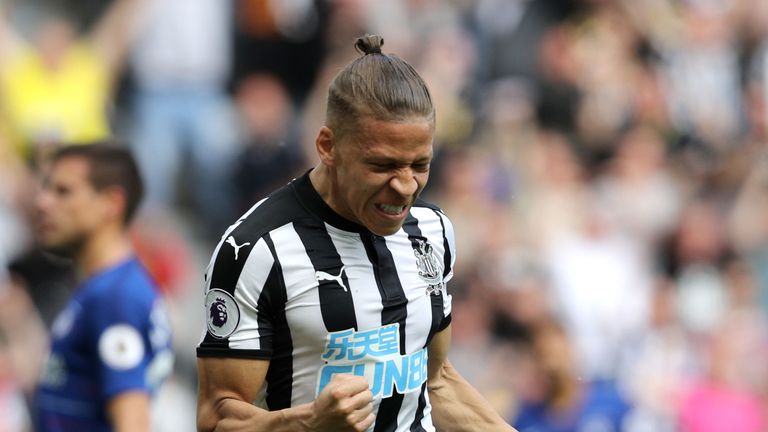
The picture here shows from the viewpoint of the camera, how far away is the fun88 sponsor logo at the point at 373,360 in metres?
4.25

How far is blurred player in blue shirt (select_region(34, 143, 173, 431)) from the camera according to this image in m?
5.73

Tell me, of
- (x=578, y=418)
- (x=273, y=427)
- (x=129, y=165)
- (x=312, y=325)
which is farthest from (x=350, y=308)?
(x=578, y=418)

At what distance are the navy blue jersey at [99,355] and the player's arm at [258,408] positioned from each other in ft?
5.27

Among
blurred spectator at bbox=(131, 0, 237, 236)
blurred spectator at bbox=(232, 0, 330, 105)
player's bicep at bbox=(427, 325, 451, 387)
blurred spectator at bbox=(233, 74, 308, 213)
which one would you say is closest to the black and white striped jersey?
player's bicep at bbox=(427, 325, 451, 387)

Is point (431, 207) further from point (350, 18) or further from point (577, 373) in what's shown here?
point (350, 18)

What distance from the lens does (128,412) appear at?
5.69m

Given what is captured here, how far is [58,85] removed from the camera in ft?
34.6

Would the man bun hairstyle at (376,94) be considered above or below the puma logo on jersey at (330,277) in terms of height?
above

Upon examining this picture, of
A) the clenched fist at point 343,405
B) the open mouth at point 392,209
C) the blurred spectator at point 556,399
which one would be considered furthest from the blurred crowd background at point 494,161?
the clenched fist at point 343,405

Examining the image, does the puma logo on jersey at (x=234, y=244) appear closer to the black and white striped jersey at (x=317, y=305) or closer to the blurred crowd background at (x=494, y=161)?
the black and white striped jersey at (x=317, y=305)

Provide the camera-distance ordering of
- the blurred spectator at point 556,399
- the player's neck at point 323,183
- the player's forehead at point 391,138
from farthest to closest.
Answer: the blurred spectator at point 556,399
the player's neck at point 323,183
the player's forehead at point 391,138

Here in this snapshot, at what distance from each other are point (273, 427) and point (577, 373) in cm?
586

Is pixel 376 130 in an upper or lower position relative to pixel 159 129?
upper

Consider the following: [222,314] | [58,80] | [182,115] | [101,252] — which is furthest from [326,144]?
[182,115]
